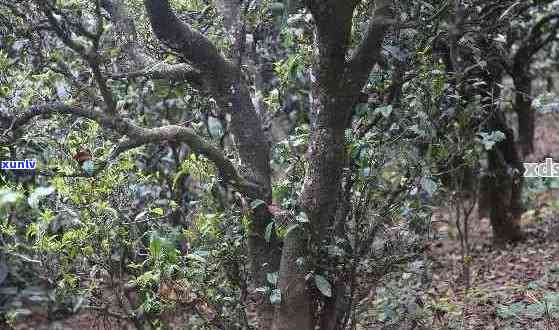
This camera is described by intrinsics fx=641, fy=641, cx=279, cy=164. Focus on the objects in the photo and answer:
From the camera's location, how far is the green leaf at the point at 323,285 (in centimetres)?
347

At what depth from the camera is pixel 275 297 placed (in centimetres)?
347

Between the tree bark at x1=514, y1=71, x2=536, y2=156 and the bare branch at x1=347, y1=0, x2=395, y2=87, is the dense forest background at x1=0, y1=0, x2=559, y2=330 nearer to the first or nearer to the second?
the bare branch at x1=347, y1=0, x2=395, y2=87

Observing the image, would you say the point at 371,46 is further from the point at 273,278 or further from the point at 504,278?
the point at 504,278

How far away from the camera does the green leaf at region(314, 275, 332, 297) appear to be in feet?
11.4

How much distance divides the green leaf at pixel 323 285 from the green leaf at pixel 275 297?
22 cm

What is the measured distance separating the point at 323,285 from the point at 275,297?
10.6 inches

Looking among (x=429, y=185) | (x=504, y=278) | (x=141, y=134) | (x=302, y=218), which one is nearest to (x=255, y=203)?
(x=302, y=218)

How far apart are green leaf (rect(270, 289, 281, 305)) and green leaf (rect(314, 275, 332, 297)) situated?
0.71 ft

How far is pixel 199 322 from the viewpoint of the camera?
4219 mm

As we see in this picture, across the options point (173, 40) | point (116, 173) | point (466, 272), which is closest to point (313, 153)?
point (173, 40)

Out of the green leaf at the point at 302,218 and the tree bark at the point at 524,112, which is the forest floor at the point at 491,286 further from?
the tree bark at the point at 524,112

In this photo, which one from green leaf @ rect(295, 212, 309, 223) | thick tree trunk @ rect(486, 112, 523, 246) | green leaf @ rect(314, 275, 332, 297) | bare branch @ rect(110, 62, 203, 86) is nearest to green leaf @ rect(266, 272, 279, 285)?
green leaf @ rect(314, 275, 332, 297)

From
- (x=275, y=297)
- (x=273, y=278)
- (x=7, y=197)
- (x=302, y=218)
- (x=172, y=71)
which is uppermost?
(x=172, y=71)

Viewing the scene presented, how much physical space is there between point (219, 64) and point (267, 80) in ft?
10.0
